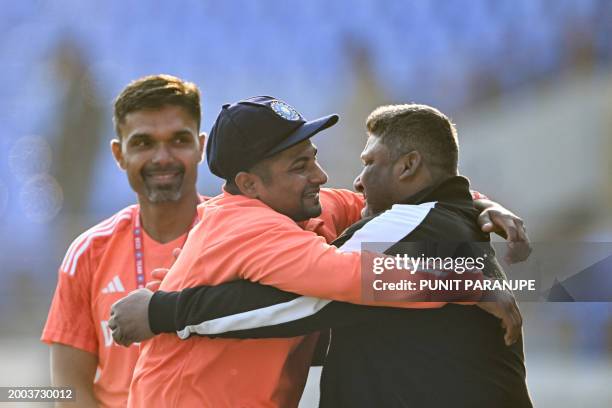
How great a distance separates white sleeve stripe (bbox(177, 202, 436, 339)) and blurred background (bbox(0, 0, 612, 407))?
12.3 feet

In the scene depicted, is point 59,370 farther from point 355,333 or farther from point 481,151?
point 481,151

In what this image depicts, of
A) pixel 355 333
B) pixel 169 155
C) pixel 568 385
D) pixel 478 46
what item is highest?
pixel 478 46

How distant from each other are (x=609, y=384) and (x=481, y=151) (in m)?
1.88

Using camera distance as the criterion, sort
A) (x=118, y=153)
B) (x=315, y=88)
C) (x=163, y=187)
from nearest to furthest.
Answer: (x=163, y=187)
(x=118, y=153)
(x=315, y=88)

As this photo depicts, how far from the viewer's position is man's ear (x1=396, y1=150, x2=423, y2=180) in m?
2.00

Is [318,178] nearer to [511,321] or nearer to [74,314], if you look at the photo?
[511,321]

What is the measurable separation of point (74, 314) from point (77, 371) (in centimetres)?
17

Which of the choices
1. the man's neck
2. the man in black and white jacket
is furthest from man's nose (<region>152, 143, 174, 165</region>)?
the man in black and white jacket

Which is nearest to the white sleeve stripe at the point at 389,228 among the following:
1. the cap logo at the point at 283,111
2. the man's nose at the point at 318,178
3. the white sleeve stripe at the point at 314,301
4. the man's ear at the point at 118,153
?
the white sleeve stripe at the point at 314,301

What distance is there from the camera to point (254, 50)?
23.0ft

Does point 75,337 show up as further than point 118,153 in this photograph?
No

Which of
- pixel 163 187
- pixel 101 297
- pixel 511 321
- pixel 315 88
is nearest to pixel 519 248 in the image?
pixel 511 321

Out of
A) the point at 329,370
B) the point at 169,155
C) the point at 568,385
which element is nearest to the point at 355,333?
the point at 329,370

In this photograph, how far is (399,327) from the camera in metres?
1.88
